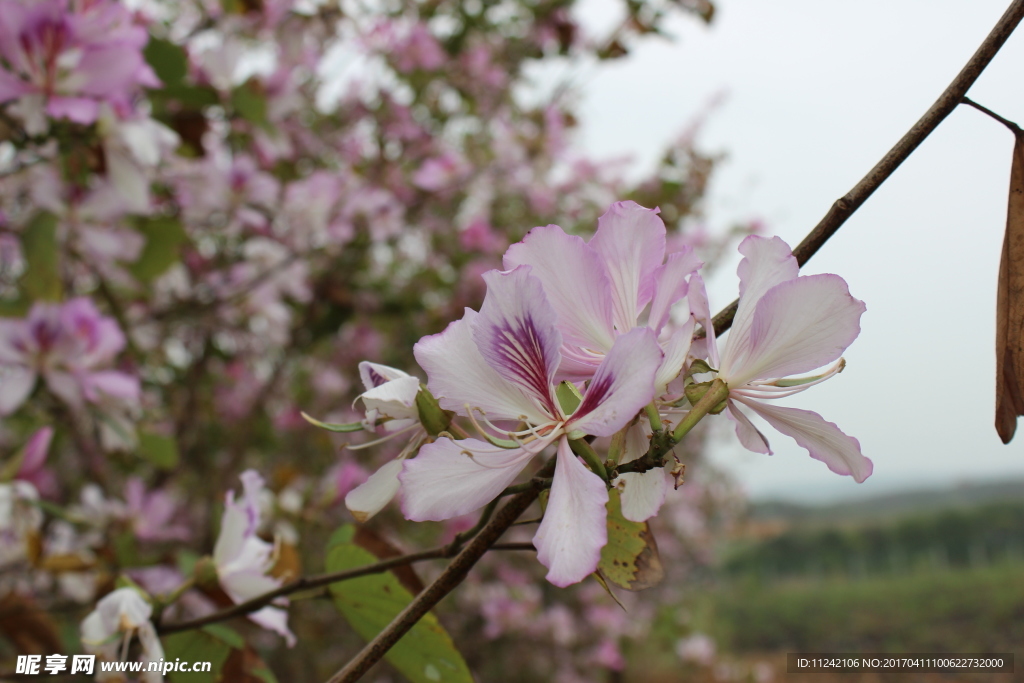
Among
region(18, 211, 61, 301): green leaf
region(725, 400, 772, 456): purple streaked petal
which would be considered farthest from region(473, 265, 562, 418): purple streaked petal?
region(18, 211, 61, 301): green leaf

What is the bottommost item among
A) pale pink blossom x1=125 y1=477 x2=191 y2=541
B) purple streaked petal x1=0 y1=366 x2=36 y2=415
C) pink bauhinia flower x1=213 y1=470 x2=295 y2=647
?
pale pink blossom x1=125 y1=477 x2=191 y2=541

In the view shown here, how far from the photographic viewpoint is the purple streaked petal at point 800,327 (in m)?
0.33

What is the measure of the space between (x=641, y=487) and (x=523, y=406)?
0.27ft

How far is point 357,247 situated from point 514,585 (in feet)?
4.59

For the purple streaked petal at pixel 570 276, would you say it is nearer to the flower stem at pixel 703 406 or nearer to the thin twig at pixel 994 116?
the flower stem at pixel 703 406

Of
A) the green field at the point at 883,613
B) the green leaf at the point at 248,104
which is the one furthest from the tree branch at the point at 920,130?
the green field at the point at 883,613

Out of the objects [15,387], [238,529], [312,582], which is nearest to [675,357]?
[312,582]

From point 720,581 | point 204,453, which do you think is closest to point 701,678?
point 720,581

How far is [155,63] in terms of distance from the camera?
43.9 inches

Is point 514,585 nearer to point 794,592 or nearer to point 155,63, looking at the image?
point 155,63

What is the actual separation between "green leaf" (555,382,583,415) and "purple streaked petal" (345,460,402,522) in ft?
0.31

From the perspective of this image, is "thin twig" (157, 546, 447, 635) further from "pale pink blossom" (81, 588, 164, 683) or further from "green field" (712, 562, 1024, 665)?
"green field" (712, 562, 1024, 665)

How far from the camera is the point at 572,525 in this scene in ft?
1.01

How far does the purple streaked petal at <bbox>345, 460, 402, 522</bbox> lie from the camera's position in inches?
14.8
